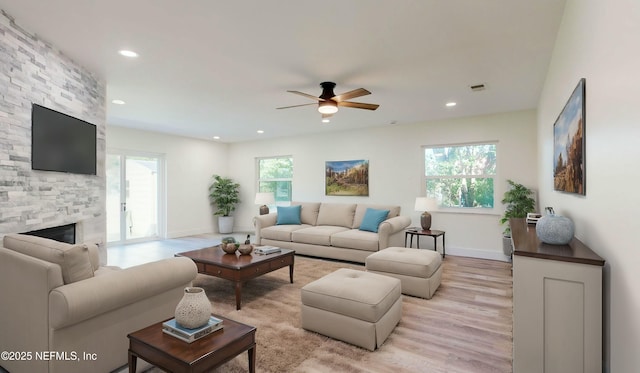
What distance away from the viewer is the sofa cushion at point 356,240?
4.69m

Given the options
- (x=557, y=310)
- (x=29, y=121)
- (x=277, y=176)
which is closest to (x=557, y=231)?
(x=557, y=310)

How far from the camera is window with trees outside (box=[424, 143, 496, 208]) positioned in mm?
5328

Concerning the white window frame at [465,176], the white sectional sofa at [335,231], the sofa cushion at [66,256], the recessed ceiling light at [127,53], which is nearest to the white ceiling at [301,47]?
the recessed ceiling light at [127,53]

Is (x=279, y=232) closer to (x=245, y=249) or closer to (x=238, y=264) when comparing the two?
(x=245, y=249)

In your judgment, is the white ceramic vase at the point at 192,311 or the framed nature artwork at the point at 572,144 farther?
the framed nature artwork at the point at 572,144

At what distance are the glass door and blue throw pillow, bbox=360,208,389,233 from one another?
4.78m

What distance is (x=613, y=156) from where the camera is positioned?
54.0 inches

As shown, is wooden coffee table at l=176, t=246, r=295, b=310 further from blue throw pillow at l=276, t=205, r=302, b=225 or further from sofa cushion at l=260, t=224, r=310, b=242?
blue throw pillow at l=276, t=205, r=302, b=225

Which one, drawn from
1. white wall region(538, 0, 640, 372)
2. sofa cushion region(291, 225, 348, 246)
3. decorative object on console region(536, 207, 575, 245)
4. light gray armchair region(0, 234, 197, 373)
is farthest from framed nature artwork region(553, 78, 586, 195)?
sofa cushion region(291, 225, 348, 246)

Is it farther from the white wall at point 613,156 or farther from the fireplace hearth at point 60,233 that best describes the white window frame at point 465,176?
the fireplace hearth at point 60,233

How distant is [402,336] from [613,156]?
1.88 meters

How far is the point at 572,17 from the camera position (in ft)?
6.68

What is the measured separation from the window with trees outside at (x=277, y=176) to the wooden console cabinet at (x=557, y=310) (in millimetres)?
6223

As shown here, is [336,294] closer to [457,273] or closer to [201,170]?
[457,273]
